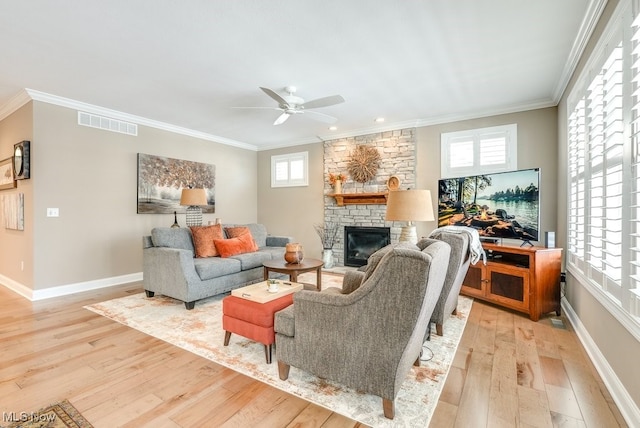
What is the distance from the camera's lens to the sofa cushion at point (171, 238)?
3916 mm

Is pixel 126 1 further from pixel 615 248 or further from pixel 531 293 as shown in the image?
pixel 531 293

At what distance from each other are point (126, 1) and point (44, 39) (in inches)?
44.8

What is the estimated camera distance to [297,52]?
2.84 metres

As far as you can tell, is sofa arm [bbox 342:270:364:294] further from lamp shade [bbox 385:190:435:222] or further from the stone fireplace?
the stone fireplace

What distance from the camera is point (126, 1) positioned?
2.14m

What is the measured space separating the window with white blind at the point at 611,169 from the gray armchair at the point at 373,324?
1071 mm

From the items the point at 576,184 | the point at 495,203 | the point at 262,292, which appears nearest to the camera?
the point at 262,292

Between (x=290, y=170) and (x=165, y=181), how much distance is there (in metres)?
2.52

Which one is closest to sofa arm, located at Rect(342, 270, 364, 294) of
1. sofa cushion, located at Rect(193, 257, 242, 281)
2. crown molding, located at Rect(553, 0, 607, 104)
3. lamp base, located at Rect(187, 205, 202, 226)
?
sofa cushion, located at Rect(193, 257, 242, 281)

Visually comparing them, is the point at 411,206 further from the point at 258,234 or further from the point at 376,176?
the point at 258,234

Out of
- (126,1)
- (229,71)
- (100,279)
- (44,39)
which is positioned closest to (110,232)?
(100,279)

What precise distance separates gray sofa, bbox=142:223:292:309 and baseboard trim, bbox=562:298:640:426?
3.69 meters

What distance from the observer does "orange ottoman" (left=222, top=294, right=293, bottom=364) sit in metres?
2.24

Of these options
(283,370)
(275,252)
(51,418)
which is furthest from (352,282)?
(275,252)
